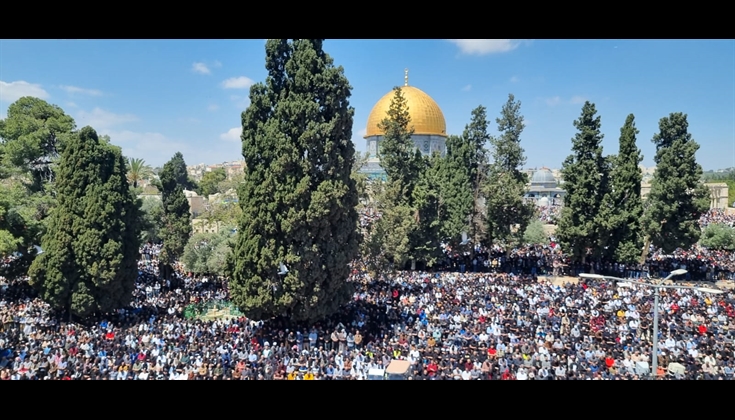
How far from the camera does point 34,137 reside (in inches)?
701

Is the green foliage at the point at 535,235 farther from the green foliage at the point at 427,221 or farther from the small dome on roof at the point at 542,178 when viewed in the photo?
the small dome on roof at the point at 542,178

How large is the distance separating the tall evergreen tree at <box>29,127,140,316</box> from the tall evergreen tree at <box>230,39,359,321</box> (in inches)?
160

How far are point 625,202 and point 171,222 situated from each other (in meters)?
20.1

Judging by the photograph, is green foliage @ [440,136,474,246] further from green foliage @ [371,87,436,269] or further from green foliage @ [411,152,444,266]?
green foliage @ [411,152,444,266]

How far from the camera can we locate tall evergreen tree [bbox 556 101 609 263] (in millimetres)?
21234

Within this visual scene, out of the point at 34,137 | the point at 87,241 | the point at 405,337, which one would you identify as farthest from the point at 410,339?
the point at 34,137

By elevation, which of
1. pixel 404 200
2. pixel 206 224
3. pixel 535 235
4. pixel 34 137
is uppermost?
pixel 34 137

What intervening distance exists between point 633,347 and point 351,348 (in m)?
7.24

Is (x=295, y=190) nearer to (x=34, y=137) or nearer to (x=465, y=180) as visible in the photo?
(x=34, y=137)

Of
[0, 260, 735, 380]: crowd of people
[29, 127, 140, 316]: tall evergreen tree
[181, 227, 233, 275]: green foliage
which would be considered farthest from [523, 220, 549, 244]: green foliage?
[29, 127, 140, 316]: tall evergreen tree

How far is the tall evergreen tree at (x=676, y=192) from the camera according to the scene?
2084 centimetres

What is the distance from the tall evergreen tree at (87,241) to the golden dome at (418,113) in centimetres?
2941

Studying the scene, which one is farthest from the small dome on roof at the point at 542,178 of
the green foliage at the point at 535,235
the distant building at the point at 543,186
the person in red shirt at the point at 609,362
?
the person in red shirt at the point at 609,362

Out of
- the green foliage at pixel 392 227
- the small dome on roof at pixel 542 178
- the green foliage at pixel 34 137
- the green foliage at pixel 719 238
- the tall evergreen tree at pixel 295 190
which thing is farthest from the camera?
the small dome on roof at pixel 542 178
